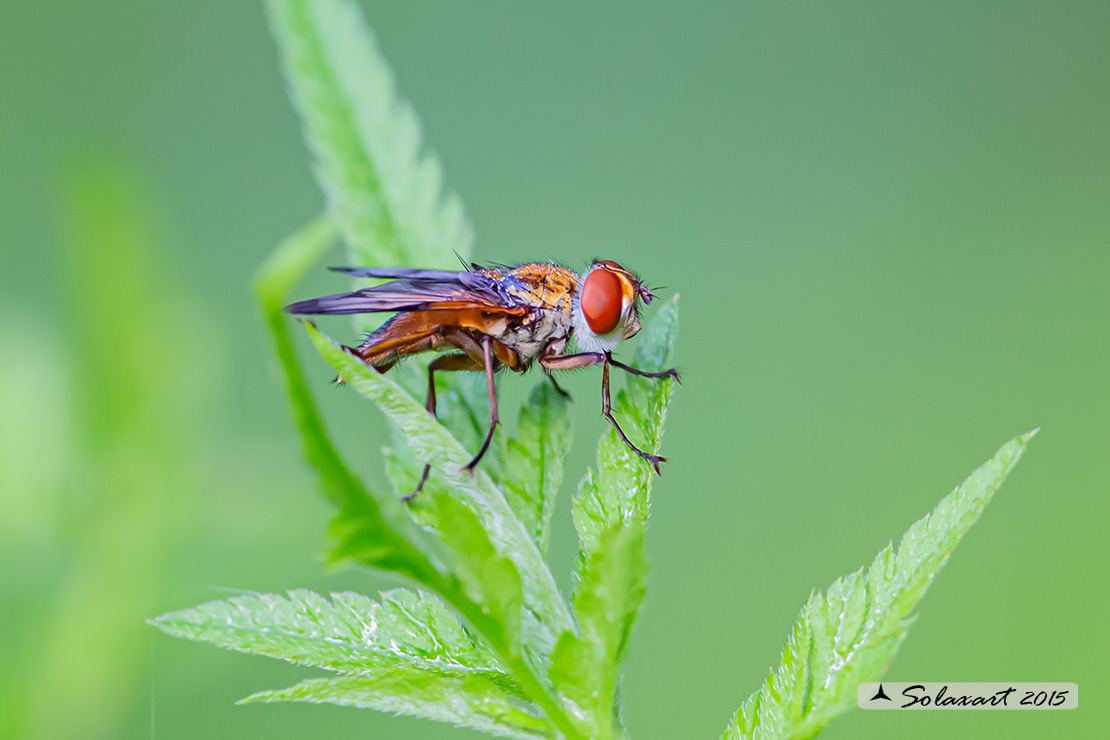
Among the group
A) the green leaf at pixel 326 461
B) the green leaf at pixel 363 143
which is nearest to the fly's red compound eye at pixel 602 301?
the green leaf at pixel 363 143

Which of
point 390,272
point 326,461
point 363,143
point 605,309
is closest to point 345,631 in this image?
point 326,461

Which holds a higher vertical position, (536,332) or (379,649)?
(536,332)

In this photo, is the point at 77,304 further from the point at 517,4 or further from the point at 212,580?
the point at 517,4

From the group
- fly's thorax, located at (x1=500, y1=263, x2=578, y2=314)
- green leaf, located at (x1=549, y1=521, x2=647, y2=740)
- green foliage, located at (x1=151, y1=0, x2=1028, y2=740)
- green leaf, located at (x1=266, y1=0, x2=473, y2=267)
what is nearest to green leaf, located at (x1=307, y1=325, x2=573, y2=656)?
green foliage, located at (x1=151, y1=0, x2=1028, y2=740)

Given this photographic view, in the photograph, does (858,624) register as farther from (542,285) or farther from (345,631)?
(542,285)

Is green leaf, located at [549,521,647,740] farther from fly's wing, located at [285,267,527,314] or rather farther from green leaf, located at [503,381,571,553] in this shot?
fly's wing, located at [285,267,527,314]

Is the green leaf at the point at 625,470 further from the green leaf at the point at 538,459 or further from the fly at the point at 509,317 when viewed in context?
the fly at the point at 509,317
